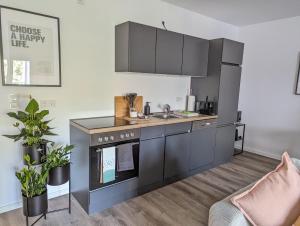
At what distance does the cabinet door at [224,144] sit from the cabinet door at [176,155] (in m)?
0.77

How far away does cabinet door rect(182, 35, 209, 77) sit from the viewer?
313cm

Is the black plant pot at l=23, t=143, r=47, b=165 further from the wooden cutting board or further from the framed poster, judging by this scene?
the wooden cutting board

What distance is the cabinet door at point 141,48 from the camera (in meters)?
2.55

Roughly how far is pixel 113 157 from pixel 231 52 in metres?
2.50

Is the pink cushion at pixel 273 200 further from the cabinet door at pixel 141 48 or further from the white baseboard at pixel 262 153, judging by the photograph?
the white baseboard at pixel 262 153

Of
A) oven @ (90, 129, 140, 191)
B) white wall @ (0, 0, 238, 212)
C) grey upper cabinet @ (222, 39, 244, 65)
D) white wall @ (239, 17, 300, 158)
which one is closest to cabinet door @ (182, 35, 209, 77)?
grey upper cabinet @ (222, 39, 244, 65)

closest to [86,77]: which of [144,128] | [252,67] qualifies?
[144,128]

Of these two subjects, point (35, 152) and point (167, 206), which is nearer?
point (35, 152)

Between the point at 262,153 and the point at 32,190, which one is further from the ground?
the point at 32,190

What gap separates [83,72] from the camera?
2.57 meters

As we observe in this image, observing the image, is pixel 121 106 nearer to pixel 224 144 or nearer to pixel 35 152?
pixel 35 152

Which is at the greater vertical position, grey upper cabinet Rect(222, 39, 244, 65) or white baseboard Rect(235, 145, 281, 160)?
grey upper cabinet Rect(222, 39, 244, 65)

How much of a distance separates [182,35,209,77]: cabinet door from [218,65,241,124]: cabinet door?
12.7 inches

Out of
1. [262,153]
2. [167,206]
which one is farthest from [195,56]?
[262,153]
